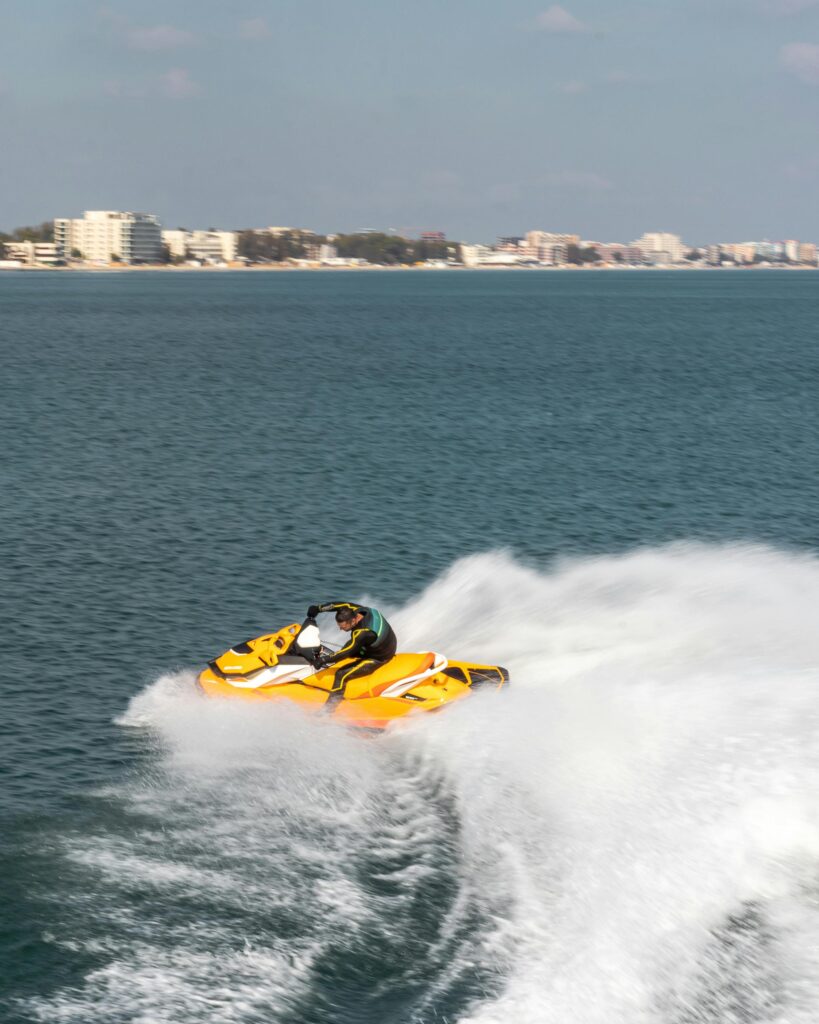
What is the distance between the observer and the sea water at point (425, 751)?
17250 mm

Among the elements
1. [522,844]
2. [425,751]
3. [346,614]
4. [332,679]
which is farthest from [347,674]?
[522,844]

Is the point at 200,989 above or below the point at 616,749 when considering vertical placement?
below

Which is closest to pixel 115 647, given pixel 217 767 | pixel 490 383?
pixel 217 767

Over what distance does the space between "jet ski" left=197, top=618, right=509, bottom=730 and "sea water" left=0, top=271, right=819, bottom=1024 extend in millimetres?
595

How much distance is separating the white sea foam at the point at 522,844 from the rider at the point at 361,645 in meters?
1.28

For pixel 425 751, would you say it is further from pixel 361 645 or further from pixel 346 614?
pixel 346 614

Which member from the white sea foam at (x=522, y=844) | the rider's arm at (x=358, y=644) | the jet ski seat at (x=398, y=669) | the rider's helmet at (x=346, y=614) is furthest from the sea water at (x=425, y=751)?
the rider's helmet at (x=346, y=614)

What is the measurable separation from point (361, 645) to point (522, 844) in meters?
6.96

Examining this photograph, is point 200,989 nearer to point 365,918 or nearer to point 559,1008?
point 365,918

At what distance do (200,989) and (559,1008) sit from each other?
463 centimetres

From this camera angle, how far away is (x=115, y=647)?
31359mm

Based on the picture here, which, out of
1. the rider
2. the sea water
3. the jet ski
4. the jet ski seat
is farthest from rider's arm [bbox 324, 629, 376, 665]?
the sea water

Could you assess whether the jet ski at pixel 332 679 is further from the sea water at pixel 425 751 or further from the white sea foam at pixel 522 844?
the sea water at pixel 425 751

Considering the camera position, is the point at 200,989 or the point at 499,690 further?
the point at 499,690
